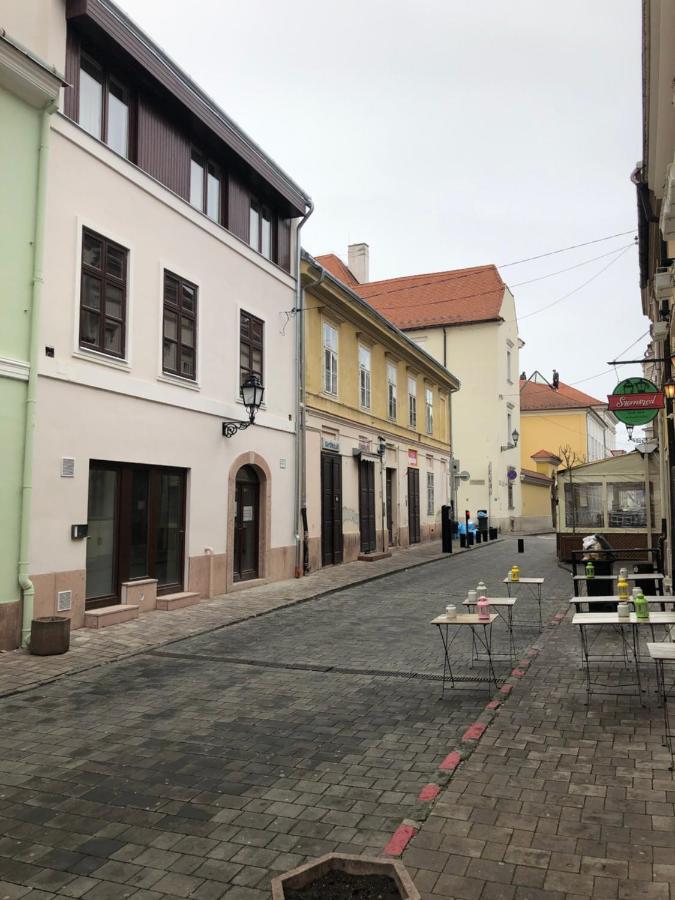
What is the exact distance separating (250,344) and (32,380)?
6.18 m

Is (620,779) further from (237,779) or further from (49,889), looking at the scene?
(49,889)

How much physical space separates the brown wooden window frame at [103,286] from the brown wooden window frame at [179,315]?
98 centimetres

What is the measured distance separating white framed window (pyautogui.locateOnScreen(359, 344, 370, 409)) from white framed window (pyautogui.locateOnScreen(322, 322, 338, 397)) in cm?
202

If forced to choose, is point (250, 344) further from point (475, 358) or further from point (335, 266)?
point (475, 358)

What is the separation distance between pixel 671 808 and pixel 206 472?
32.4 ft

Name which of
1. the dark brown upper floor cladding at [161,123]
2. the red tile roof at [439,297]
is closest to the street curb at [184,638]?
the dark brown upper floor cladding at [161,123]

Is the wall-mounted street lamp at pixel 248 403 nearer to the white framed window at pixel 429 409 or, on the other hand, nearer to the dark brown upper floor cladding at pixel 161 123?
the dark brown upper floor cladding at pixel 161 123

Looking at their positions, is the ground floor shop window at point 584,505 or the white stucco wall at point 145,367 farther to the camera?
the ground floor shop window at point 584,505

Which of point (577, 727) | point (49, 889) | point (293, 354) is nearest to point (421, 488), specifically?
point (293, 354)

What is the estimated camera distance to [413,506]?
25766mm

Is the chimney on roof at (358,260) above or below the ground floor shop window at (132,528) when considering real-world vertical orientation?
above

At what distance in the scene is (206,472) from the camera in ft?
41.6

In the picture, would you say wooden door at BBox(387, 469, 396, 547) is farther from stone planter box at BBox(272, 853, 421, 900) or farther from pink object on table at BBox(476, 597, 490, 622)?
stone planter box at BBox(272, 853, 421, 900)

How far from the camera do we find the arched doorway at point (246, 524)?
14.0 metres
